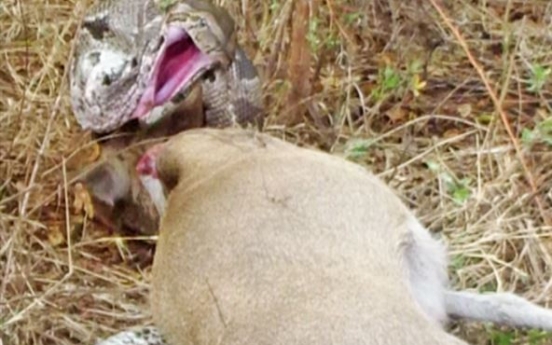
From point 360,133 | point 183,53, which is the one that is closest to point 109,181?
point 183,53

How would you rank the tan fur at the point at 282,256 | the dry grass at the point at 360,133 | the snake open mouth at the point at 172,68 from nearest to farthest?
the tan fur at the point at 282,256, the dry grass at the point at 360,133, the snake open mouth at the point at 172,68

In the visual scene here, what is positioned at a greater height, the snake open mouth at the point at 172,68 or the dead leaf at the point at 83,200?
the snake open mouth at the point at 172,68

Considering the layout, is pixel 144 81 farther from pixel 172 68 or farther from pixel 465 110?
pixel 465 110

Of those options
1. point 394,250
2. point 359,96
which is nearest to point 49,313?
point 394,250

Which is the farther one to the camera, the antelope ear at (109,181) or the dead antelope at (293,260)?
the antelope ear at (109,181)

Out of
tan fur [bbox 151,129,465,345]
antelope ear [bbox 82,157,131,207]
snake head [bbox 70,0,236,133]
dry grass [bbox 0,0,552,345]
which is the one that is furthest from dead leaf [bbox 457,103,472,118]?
tan fur [bbox 151,129,465,345]

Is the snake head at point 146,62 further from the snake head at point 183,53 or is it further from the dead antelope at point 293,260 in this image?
the dead antelope at point 293,260

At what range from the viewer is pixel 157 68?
4523mm

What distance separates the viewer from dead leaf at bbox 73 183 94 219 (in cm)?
437

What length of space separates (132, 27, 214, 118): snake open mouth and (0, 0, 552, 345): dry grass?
271mm

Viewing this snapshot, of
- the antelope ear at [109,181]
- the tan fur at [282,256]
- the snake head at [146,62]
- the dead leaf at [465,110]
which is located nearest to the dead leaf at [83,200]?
the antelope ear at [109,181]

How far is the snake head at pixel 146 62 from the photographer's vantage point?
4504 millimetres

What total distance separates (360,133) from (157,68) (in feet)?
2.55

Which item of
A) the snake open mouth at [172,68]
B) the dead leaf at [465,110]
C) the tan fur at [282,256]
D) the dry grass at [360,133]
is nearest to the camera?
the tan fur at [282,256]
